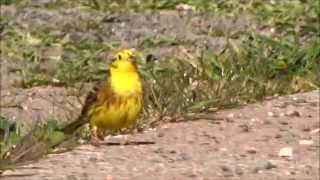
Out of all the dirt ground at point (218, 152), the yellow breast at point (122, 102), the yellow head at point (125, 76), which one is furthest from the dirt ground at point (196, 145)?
the yellow head at point (125, 76)

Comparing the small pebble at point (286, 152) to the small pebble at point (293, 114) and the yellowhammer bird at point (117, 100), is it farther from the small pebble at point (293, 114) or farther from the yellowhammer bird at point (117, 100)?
the small pebble at point (293, 114)

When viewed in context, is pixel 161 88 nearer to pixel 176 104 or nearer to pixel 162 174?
pixel 176 104

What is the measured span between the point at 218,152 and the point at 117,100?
2.20 ft

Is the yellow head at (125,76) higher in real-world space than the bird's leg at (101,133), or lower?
higher

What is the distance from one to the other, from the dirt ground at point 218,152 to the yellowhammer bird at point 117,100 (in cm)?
15

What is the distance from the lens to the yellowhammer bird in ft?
22.2

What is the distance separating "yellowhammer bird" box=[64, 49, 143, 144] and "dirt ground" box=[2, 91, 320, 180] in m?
0.15

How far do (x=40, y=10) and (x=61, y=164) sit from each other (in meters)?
6.02

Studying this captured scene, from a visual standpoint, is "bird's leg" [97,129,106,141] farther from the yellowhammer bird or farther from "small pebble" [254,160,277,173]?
"small pebble" [254,160,277,173]

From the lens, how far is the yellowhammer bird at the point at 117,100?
6.76 metres

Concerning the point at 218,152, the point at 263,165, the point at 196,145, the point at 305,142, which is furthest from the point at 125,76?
the point at 263,165

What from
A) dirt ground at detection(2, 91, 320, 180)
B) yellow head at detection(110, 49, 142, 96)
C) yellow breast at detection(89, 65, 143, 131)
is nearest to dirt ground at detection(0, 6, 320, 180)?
dirt ground at detection(2, 91, 320, 180)

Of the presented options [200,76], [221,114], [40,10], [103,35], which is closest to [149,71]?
[200,76]

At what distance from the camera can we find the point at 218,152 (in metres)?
6.37
